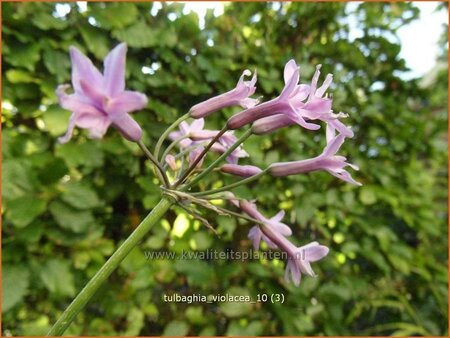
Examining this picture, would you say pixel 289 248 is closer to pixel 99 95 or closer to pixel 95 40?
pixel 99 95

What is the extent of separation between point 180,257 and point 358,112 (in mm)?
1203

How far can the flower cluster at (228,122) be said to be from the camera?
0.57 m

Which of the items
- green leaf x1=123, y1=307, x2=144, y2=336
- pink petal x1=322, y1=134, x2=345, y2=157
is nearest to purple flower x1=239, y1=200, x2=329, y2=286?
pink petal x1=322, y1=134, x2=345, y2=157

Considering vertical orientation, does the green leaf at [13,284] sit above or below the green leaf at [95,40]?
below

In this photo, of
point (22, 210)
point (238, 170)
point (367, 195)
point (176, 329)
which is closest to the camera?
point (238, 170)

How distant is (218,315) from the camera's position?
1.86 m

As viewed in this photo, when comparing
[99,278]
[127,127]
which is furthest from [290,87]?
[99,278]

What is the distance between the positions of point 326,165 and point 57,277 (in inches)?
41.1

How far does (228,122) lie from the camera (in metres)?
0.73

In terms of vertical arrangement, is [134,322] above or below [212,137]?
below

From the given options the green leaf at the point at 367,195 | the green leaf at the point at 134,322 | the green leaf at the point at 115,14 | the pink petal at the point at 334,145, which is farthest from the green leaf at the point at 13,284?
the green leaf at the point at 367,195

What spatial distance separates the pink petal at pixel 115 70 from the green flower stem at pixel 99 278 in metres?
0.19

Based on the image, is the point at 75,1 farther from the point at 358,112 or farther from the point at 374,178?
the point at 374,178

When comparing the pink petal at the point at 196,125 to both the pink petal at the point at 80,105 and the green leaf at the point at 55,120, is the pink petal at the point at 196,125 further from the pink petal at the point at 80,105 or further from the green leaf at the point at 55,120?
the green leaf at the point at 55,120
